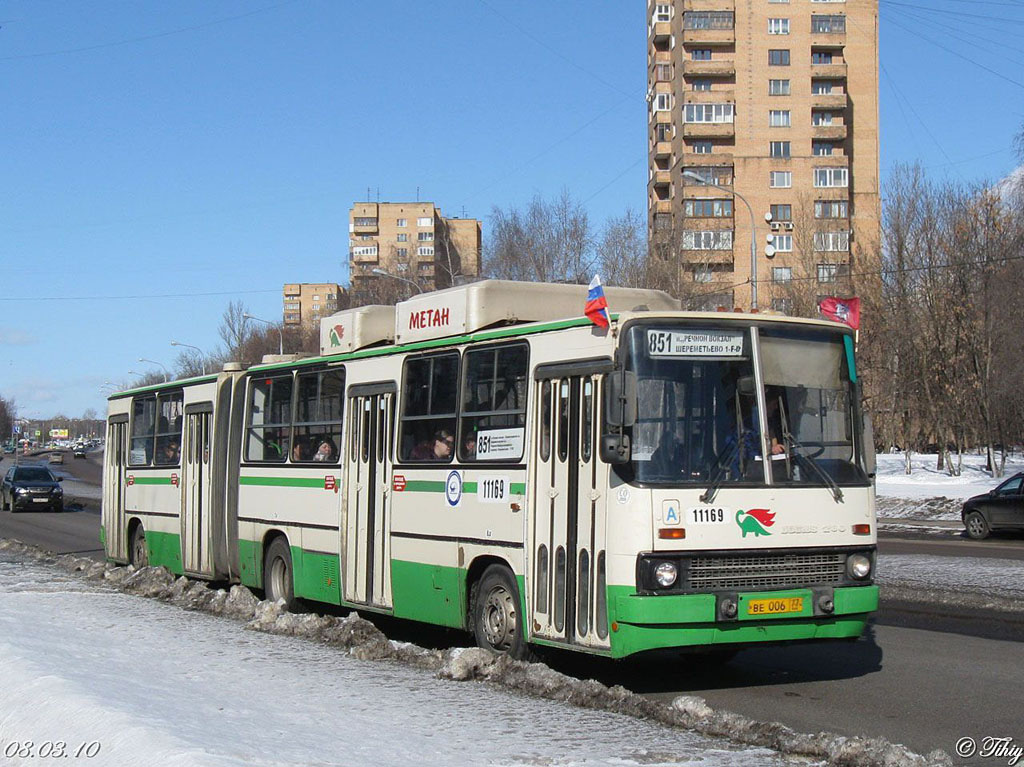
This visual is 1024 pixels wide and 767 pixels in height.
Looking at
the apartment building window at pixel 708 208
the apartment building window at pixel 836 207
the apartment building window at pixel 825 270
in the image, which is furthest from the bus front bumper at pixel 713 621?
the apartment building window at pixel 708 208

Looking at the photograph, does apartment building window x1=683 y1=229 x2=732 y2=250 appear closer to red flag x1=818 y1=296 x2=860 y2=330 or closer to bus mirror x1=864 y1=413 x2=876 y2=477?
red flag x1=818 y1=296 x2=860 y2=330

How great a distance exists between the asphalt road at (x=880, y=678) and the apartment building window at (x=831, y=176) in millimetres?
78315

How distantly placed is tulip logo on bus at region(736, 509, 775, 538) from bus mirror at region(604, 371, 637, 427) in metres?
1.11

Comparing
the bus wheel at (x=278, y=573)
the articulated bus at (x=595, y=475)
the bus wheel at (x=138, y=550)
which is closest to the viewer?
the articulated bus at (x=595, y=475)

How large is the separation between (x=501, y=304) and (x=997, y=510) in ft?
63.1

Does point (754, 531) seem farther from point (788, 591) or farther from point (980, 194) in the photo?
point (980, 194)

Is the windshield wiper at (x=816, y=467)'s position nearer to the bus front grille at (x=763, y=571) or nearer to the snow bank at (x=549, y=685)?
the bus front grille at (x=763, y=571)

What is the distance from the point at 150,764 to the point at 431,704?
99.5 inches

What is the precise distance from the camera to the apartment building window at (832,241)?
6259 cm

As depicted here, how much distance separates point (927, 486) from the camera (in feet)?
152

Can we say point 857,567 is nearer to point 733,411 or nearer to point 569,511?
point 733,411

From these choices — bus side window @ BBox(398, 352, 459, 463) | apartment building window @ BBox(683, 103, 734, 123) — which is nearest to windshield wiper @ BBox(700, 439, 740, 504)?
bus side window @ BBox(398, 352, 459, 463)

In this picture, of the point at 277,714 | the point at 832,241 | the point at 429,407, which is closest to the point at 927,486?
the point at 832,241

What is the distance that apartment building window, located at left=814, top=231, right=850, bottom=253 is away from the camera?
62.6m
